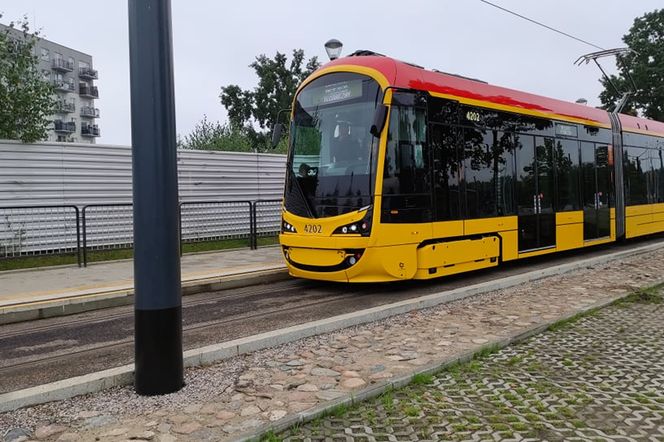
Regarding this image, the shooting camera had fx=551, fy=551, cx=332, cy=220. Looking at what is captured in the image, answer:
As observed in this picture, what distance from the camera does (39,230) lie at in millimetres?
11023

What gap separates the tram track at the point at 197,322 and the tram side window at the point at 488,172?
4.34ft

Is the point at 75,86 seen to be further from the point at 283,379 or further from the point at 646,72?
the point at 283,379

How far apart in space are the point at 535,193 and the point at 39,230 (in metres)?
9.97

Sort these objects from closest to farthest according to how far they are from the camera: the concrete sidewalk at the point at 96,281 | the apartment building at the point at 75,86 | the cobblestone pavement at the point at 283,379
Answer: the cobblestone pavement at the point at 283,379 < the concrete sidewalk at the point at 96,281 < the apartment building at the point at 75,86

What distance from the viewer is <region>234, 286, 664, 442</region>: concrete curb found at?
3.39m

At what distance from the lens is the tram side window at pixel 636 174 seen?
1465 cm

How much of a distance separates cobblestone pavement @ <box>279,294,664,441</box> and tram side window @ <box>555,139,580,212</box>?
695cm

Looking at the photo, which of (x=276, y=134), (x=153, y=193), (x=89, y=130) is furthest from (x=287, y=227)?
(x=89, y=130)

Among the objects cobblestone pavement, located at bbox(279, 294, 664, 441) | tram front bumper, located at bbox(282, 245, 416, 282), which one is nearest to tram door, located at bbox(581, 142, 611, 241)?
tram front bumper, located at bbox(282, 245, 416, 282)

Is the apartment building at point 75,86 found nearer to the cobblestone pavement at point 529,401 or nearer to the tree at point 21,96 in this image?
the tree at point 21,96

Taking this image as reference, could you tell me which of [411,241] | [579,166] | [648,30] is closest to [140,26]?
[411,241]

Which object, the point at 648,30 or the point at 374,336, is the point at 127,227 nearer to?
the point at 374,336

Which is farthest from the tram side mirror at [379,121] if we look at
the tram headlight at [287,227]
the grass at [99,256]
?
the grass at [99,256]

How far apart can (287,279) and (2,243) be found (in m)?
5.39
